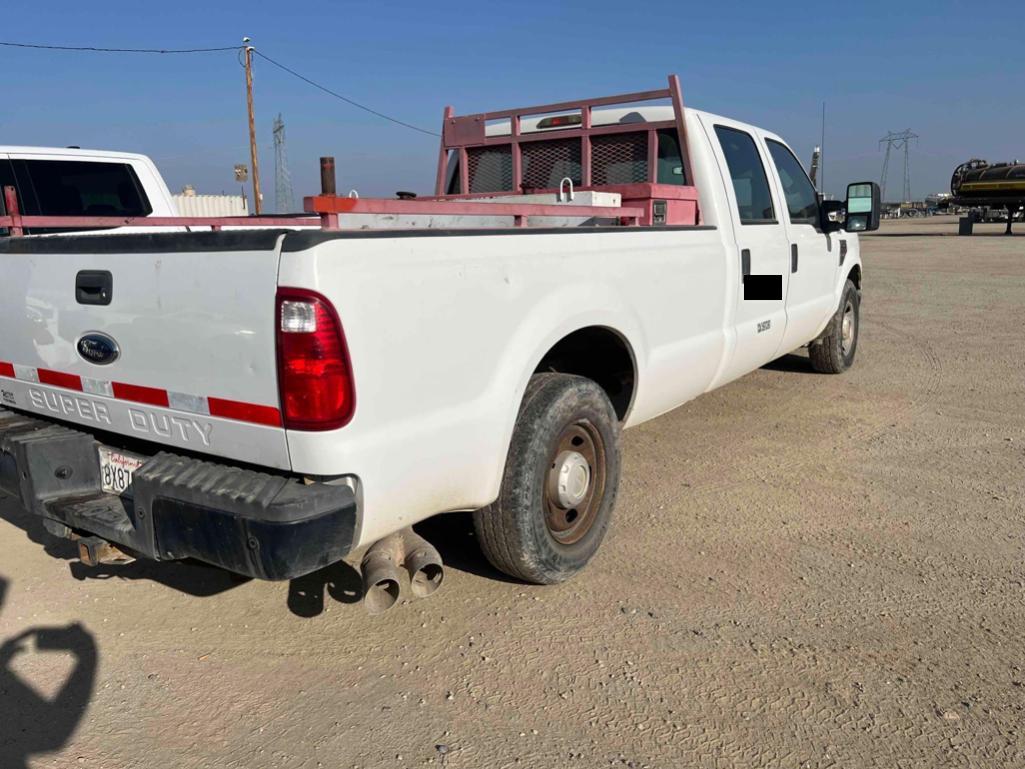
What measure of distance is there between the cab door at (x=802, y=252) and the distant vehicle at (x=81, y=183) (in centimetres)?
430

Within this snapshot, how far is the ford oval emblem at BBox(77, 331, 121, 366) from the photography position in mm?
2836

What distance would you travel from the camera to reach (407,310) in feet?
8.46

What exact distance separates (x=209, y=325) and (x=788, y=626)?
2.30m

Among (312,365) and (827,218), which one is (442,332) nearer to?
(312,365)

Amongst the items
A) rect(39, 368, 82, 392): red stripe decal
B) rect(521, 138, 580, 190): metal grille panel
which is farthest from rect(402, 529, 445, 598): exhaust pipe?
rect(521, 138, 580, 190): metal grille panel

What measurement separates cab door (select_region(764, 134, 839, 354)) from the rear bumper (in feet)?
13.0

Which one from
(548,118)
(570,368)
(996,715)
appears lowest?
(996,715)

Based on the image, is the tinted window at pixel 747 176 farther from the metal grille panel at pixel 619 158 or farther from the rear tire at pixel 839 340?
the rear tire at pixel 839 340

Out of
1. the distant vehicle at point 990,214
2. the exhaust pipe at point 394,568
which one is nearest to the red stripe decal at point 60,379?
the exhaust pipe at point 394,568

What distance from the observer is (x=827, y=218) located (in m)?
6.30

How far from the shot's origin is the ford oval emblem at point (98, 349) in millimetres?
2836

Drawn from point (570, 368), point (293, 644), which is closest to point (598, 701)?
point (293, 644)

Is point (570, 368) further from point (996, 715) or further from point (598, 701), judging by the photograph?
point (996, 715)

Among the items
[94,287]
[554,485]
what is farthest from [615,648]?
[94,287]
